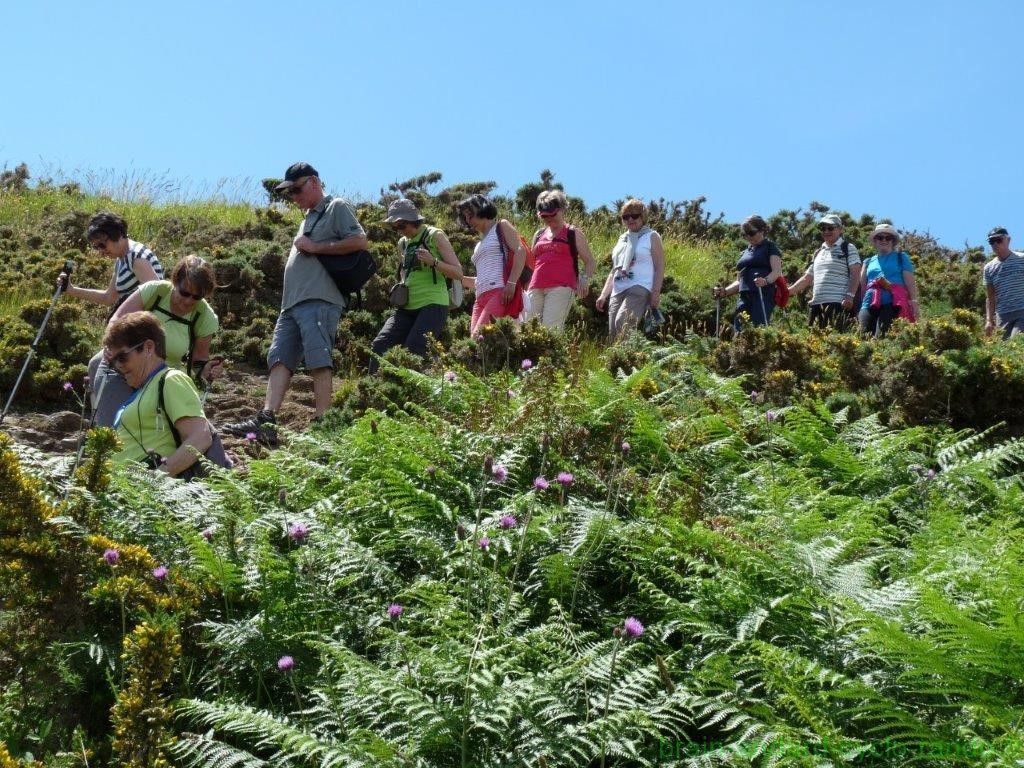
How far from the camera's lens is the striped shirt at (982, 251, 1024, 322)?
1323 cm

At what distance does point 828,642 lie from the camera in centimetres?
416

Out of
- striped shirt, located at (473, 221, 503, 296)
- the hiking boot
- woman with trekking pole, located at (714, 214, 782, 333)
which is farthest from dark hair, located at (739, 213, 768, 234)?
the hiking boot

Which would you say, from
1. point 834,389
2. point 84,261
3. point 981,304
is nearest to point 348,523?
point 834,389

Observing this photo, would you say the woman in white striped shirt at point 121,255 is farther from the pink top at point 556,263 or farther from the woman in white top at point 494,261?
the pink top at point 556,263

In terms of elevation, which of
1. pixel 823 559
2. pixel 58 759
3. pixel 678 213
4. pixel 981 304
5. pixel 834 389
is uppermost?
pixel 678 213

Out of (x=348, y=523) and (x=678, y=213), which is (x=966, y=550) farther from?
(x=678, y=213)

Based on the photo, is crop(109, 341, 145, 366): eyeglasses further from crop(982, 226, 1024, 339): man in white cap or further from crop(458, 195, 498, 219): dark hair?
crop(982, 226, 1024, 339): man in white cap

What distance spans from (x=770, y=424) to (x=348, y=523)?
2.59 meters

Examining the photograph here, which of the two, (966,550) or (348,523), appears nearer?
(966,550)

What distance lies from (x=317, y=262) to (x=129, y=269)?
4.62 ft

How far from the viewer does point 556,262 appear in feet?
36.4

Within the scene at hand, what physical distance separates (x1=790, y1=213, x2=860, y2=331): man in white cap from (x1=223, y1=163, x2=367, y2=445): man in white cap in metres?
5.13

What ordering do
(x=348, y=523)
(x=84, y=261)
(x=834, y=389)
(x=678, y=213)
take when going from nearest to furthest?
(x=348, y=523), (x=834, y=389), (x=84, y=261), (x=678, y=213)

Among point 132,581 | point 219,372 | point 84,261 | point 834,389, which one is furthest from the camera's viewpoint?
point 84,261
